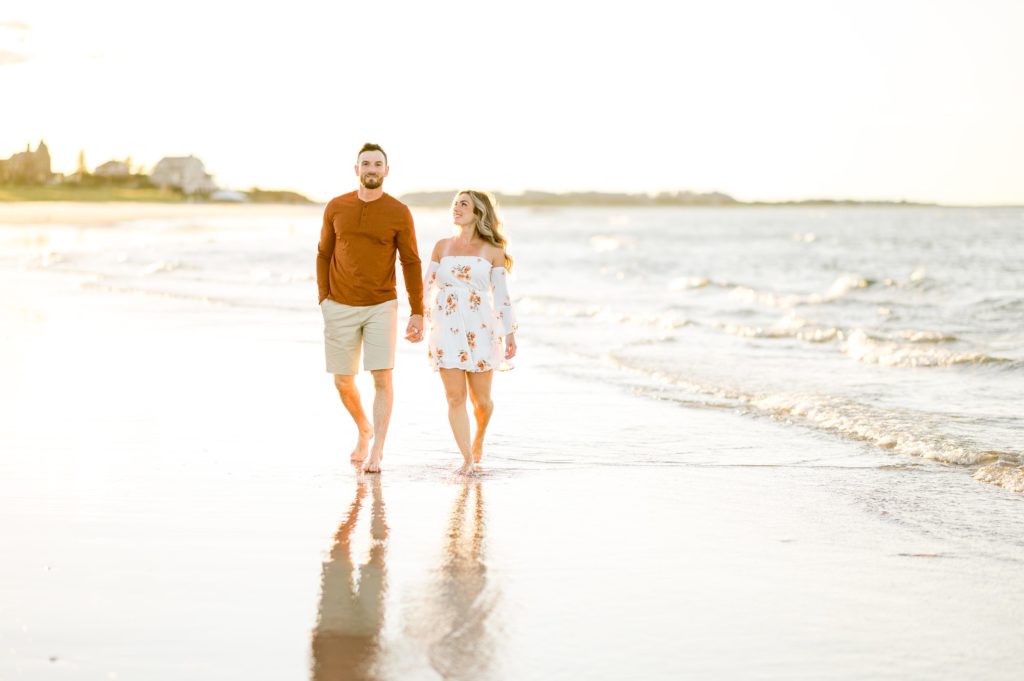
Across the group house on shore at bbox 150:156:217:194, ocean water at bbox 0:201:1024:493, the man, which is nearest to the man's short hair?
the man

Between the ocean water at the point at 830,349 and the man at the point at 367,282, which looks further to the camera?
the ocean water at the point at 830,349

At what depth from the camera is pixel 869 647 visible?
4.10m

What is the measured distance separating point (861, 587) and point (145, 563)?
9.49ft

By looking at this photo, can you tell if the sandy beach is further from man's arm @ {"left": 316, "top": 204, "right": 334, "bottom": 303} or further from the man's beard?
the man's beard

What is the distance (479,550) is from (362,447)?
2.05 metres

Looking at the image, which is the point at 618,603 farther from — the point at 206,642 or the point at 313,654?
the point at 206,642

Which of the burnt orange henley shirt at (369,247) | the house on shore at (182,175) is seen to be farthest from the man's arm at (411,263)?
the house on shore at (182,175)

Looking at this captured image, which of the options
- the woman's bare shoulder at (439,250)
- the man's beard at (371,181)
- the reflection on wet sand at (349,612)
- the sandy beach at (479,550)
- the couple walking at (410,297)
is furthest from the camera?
the woman's bare shoulder at (439,250)

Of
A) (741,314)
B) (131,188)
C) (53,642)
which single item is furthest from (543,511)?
(131,188)

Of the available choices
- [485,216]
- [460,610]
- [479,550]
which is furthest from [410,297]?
[460,610]

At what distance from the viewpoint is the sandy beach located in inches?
157

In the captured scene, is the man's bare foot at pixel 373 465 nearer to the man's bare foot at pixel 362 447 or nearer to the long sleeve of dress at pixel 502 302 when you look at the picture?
the man's bare foot at pixel 362 447

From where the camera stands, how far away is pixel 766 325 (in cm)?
1948

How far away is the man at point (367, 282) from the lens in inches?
265
